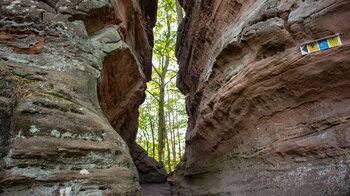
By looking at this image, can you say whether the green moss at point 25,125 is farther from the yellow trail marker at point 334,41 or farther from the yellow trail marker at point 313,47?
A: the yellow trail marker at point 334,41

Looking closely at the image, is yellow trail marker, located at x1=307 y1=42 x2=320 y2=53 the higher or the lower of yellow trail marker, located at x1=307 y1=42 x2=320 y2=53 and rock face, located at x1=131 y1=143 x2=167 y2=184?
the higher

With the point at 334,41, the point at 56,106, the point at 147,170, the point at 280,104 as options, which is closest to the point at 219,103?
the point at 280,104

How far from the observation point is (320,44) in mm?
3389

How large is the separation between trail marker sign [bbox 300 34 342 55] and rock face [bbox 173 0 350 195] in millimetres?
72

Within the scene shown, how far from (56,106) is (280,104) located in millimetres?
4264

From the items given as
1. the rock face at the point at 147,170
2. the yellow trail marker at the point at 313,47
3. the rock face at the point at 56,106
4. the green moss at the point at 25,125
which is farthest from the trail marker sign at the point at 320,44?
the rock face at the point at 147,170

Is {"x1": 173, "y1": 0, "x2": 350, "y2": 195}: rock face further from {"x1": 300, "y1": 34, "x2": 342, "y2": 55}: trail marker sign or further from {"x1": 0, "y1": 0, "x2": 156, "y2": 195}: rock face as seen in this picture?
{"x1": 0, "y1": 0, "x2": 156, "y2": 195}: rock face

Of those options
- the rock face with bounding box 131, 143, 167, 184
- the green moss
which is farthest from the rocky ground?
the rock face with bounding box 131, 143, 167, 184

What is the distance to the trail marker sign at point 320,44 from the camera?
3.24 metres

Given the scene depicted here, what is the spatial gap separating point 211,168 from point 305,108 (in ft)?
12.0

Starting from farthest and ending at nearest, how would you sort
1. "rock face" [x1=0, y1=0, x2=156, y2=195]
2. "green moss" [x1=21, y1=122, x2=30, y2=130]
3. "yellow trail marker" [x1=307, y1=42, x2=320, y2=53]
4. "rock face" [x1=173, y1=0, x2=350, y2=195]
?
"yellow trail marker" [x1=307, y1=42, x2=320, y2=53]
"rock face" [x1=173, y1=0, x2=350, y2=195]
"green moss" [x1=21, y1=122, x2=30, y2=130]
"rock face" [x1=0, y1=0, x2=156, y2=195]

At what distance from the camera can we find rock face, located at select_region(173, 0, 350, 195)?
3.14 metres

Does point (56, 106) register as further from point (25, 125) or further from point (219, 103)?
point (219, 103)

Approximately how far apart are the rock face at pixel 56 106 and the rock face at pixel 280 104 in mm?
2776
